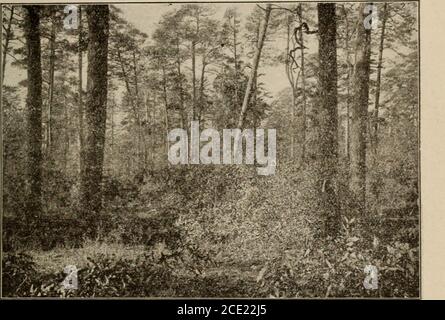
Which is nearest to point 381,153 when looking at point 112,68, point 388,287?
point 388,287

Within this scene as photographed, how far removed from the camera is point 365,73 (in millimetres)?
6523

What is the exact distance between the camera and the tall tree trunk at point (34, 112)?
6.55 m

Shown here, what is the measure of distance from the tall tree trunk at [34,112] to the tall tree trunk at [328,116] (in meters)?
3.78

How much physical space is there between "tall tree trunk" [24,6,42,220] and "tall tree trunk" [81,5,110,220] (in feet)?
2.00

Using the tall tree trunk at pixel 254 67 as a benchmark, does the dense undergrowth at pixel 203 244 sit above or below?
below

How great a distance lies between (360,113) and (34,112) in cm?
439

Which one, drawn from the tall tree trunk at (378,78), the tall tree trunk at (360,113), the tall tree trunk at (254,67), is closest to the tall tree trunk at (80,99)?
the tall tree trunk at (254,67)

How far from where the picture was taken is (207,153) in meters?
6.55

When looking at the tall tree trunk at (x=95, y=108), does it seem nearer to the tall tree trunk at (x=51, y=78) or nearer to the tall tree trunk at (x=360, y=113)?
the tall tree trunk at (x=51, y=78)

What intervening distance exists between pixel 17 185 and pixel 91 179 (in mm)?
979

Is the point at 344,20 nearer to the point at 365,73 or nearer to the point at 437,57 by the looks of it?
the point at 365,73

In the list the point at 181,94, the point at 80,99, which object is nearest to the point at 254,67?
the point at 181,94

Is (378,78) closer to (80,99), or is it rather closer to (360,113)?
(360,113)
